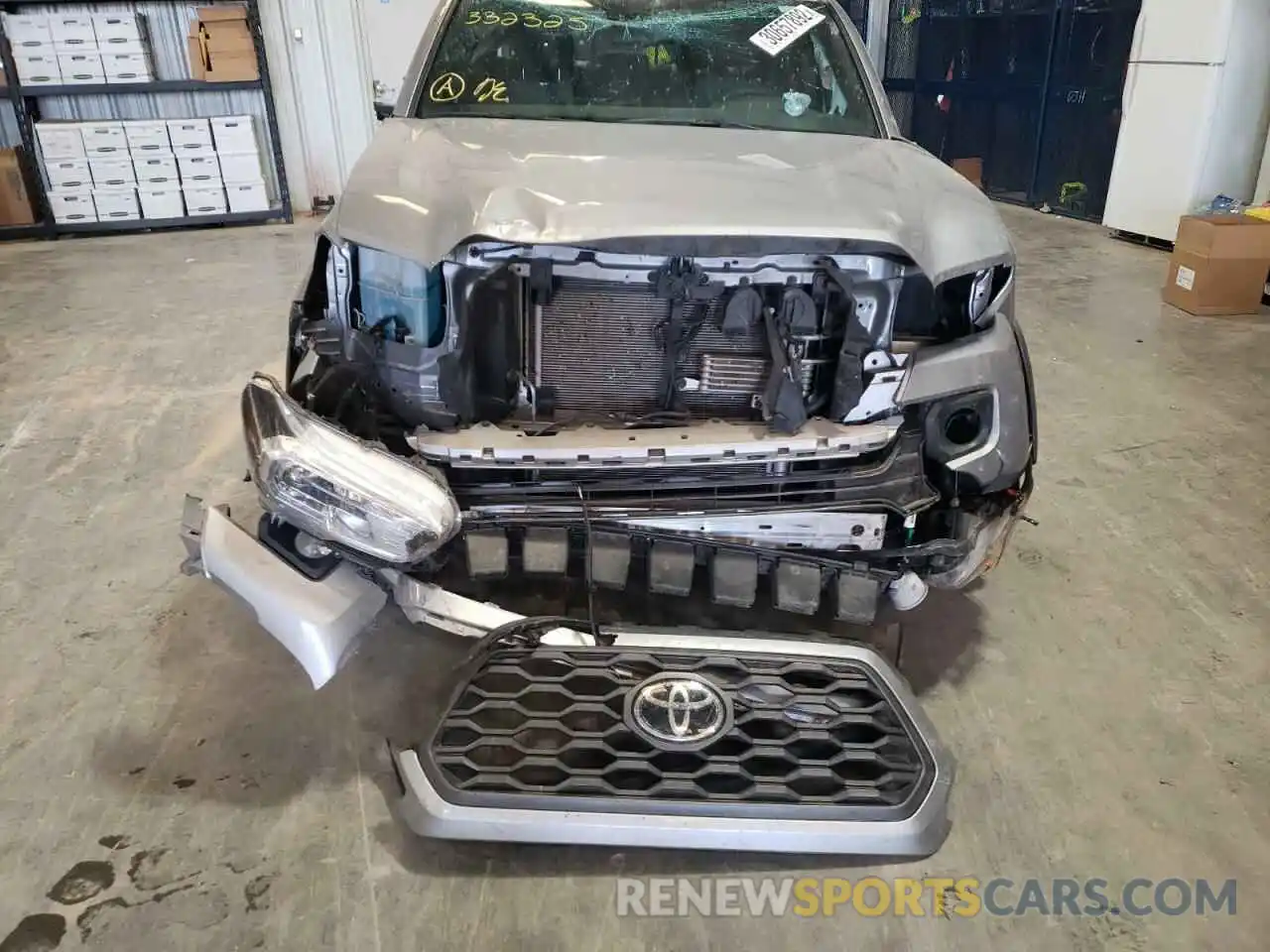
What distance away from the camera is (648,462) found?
188 cm

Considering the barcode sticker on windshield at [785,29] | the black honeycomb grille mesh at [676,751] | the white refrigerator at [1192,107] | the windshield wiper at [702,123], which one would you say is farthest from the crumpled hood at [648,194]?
the white refrigerator at [1192,107]

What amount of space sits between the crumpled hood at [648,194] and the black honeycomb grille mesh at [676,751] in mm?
848

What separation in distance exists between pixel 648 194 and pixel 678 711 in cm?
102

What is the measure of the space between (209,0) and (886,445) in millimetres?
7153

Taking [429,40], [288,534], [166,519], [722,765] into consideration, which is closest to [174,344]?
[166,519]

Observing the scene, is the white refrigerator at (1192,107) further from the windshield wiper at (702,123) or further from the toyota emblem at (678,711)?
the toyota emblem at (678,711)

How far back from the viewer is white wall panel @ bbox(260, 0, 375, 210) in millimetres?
7379

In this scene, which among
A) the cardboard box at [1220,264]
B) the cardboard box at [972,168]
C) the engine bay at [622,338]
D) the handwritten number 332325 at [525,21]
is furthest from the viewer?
the cardboard box at [972,168]

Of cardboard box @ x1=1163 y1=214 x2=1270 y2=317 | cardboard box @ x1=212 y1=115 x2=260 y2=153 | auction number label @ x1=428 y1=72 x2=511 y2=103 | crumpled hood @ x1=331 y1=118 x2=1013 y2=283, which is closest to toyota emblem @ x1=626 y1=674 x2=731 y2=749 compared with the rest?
crumpled hood @ x1=331 y1=118 x2=1013 y2=283

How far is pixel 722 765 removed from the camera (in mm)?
1733

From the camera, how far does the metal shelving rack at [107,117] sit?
264 inches

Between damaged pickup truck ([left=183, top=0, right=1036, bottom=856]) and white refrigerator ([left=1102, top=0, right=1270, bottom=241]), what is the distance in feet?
15.2

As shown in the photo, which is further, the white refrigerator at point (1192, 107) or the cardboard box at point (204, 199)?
the cardboard box at point (204, 199)

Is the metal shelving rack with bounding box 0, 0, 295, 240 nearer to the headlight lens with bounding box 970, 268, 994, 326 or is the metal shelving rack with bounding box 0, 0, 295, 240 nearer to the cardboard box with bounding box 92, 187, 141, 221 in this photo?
the cardboard box with bounding box 92, 187, 141, 221
